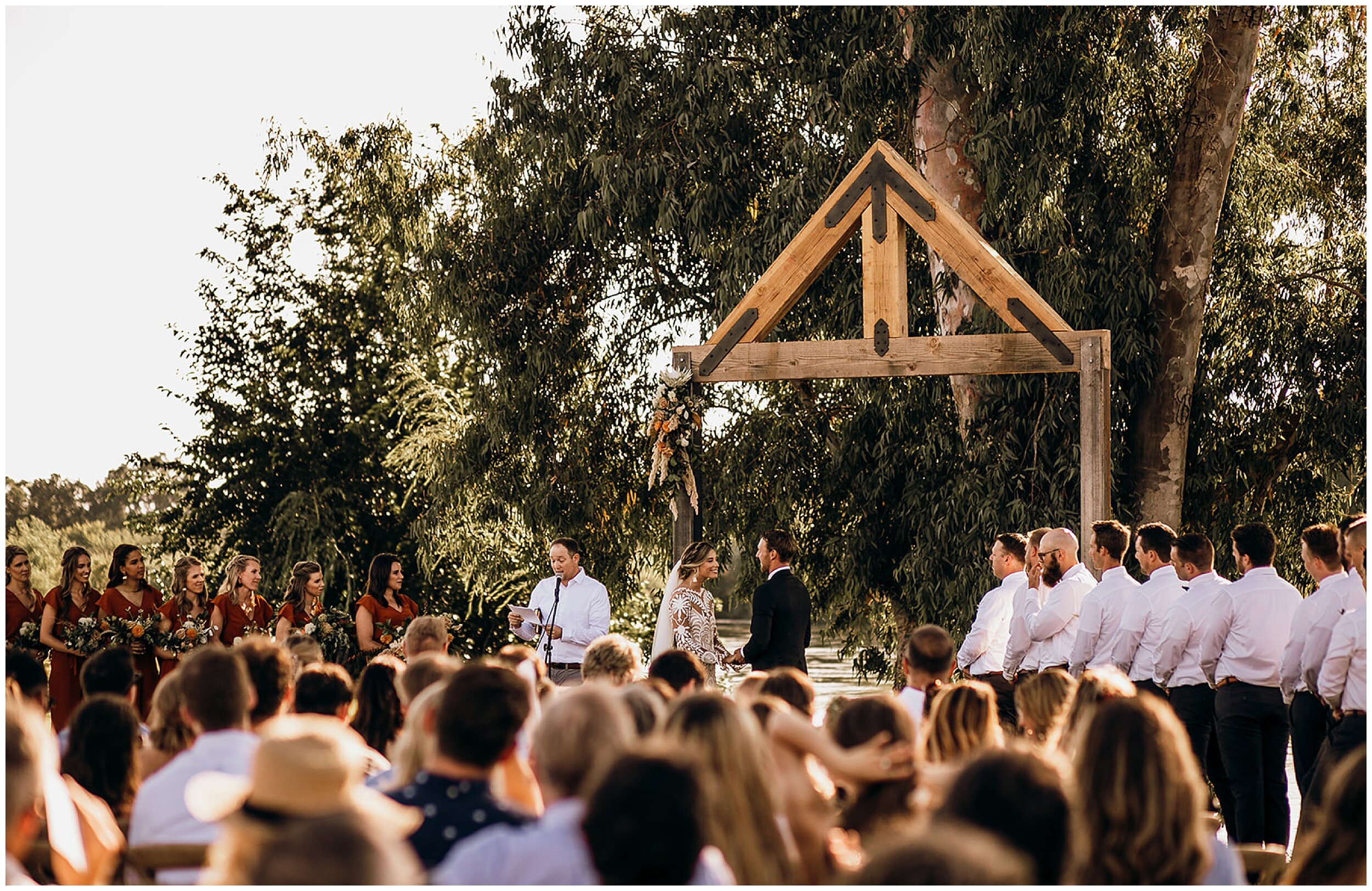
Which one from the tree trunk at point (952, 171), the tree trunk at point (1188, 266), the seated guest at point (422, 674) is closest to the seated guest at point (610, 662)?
the seated guest at point (422, 674)

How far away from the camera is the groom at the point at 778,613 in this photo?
8312 mm

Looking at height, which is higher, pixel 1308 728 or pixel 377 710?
pixel 377 710

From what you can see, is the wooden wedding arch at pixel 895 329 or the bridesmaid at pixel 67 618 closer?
the bridesmaid at pixel 67 618

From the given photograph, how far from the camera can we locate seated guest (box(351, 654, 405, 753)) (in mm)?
5477

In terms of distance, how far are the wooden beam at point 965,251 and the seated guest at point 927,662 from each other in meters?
4.14

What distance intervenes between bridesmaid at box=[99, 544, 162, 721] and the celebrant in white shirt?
2.45 meters

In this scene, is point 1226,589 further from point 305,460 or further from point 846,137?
point 305,460

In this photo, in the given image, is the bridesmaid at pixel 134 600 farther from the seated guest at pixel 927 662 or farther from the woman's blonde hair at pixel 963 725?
the woman's blonde hair at pixel 963 725

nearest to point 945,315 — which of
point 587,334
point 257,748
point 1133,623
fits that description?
point 587,334

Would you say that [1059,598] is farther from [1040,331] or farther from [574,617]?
[574,617]

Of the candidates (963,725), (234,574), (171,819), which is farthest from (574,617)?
(171,819)

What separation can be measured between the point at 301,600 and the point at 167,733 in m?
4.91

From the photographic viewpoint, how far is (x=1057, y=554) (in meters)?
8.41

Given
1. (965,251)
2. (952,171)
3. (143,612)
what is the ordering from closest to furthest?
(143,612) < (965,251) < (952,171)
